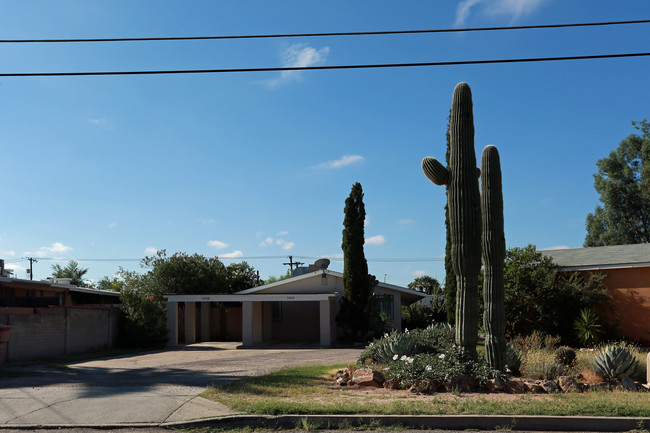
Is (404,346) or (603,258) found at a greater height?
(603,258)

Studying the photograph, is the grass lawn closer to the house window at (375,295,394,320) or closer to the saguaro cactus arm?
the saguaro cactus arm

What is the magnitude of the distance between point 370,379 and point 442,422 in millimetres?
3342

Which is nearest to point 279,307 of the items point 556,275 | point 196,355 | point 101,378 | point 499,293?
point 196,355

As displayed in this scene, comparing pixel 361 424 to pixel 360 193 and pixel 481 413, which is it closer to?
pixel 481 413

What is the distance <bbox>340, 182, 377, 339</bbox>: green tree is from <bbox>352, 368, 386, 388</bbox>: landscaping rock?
13963 mm

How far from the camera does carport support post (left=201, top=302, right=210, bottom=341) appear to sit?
102 feet

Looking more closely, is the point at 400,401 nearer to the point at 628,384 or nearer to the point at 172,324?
the point at 628,384

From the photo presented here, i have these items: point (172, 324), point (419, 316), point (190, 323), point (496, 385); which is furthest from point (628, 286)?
point (190, 323)

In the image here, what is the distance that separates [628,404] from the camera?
31.1 feet

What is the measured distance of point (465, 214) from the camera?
12.4m

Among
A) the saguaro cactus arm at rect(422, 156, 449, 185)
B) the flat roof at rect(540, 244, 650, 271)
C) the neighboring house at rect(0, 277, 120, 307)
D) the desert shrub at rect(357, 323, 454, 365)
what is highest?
the saguaro cactus arm at rect(422, 156, 449, 185)

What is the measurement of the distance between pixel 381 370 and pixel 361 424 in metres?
4.48

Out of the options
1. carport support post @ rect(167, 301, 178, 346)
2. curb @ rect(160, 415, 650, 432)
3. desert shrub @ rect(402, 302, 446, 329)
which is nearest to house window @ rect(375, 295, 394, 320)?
desert shrub @ rect(402, 302, 446, 329)

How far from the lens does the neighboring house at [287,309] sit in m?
26.5
